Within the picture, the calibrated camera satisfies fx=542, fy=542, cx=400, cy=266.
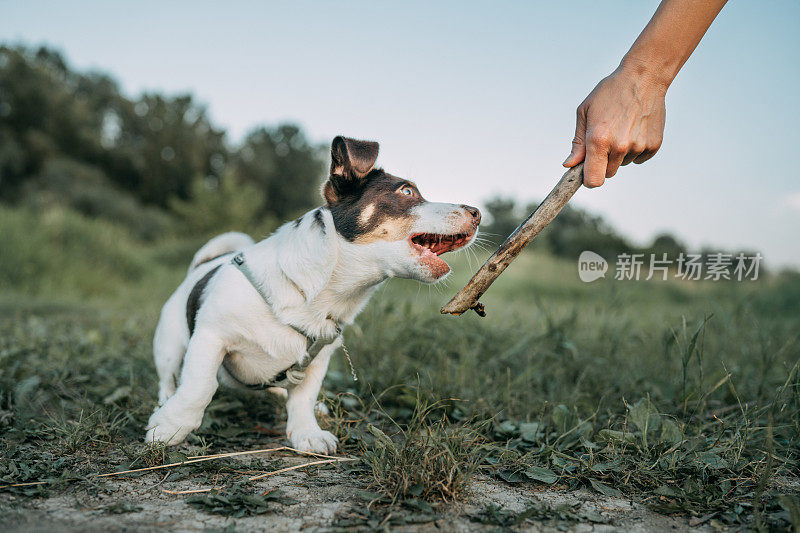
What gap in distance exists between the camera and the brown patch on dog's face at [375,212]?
7.87 feet

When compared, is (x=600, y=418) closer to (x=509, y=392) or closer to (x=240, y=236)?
(x=509, y=392)

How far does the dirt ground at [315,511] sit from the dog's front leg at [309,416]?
32 cm

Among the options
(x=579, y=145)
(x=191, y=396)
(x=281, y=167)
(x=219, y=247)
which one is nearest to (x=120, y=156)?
(x=281, y=167)

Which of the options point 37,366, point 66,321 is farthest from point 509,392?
point 66,321

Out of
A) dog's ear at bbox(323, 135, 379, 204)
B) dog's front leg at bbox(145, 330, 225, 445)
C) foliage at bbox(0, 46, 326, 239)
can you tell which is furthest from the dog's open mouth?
foliage at bbox(0, 46, 326, 239)

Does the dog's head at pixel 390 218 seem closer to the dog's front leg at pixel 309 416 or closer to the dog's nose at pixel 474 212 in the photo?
the dog's nose at pixel 474 212

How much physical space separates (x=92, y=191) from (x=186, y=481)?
2644cm

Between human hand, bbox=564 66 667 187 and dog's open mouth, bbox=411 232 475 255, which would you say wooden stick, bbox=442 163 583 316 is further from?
dog's open mouth, bbox=411 232 475 255

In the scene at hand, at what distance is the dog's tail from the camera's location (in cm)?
340

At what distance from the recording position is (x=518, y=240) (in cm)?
218

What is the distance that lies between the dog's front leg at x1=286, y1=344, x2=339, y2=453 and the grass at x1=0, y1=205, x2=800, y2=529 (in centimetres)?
12

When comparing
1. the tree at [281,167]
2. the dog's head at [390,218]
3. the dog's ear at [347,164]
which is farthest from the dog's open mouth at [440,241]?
the tree at [281,167]

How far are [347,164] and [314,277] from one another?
0.53 meters

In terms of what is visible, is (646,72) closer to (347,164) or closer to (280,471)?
(347,164)
